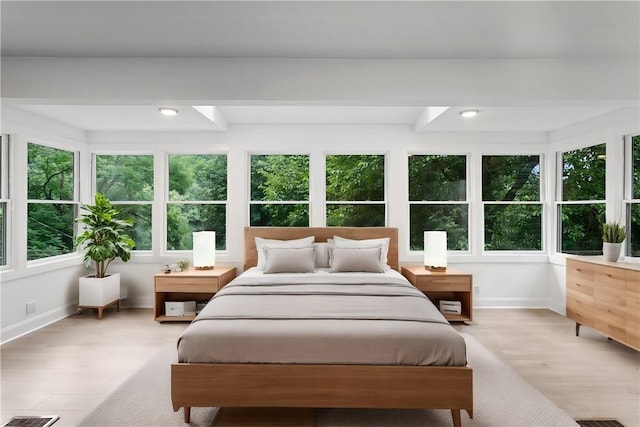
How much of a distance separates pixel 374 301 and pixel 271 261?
5.32 feet

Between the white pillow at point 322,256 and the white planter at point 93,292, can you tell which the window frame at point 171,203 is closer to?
the white planter at point 93,292

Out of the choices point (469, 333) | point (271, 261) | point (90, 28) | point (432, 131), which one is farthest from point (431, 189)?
point (90, 28)

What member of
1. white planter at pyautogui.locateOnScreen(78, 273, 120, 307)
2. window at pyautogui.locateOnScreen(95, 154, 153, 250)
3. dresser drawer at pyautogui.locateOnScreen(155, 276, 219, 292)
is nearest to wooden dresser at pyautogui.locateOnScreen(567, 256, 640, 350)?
dresser drawer at pyautogui.locateOnScreen(155, 276, 219, 292)

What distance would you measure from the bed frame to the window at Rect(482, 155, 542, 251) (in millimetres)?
3528

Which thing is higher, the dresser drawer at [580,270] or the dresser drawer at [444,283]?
the dresser drawer at [580,270]

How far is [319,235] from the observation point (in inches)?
199

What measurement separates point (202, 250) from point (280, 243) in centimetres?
100

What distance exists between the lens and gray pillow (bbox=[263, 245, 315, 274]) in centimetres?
435

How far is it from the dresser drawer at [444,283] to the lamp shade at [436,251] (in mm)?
229

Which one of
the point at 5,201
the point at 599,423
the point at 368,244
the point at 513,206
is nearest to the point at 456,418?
the point at 599,423

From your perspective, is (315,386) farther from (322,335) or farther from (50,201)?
(50,201)

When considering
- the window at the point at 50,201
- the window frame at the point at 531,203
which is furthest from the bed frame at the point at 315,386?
the window frame at the point at 531,203

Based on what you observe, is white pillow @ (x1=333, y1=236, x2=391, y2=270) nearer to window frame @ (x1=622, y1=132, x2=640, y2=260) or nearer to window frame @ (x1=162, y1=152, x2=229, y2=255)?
window frame @ (x1=162, y1=152, x2=229, y2=255)

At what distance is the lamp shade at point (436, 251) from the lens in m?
4.80
